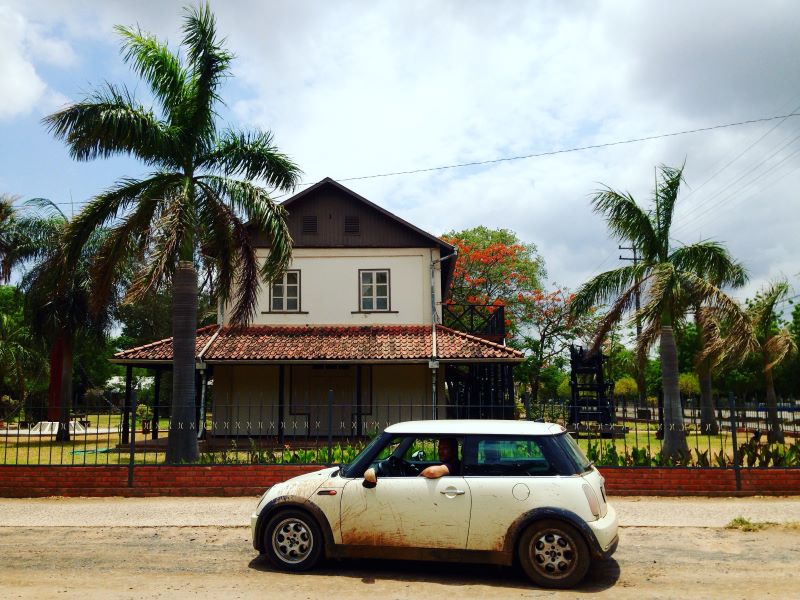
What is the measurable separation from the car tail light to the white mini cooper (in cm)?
1

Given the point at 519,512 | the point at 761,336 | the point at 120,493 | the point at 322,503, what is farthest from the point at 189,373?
the point at 761,336

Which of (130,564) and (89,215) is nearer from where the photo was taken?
(130,564)

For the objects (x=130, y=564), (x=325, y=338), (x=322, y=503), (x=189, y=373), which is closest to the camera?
(x=322, y=503)

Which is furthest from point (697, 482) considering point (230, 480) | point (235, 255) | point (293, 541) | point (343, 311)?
point (343, 311)

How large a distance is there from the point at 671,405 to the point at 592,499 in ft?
27.1

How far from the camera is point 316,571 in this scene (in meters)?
6.91

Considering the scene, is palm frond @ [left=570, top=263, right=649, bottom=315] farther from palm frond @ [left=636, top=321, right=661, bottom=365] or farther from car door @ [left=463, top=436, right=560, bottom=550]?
car door @ [left=463, top=436, right=560, bottom=550]

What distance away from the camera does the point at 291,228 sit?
22750mm

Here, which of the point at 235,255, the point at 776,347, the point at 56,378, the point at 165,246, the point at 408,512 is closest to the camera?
the point at 408,512

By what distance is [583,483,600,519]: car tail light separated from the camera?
21.0 feet

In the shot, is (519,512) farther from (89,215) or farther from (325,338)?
(325,338)

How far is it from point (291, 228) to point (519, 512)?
688 inches

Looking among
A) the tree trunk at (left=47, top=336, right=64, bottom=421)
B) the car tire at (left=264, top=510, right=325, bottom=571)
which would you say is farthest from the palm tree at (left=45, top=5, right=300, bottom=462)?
the tree trunk at (left=47, top=336, right=64, bottom=421)

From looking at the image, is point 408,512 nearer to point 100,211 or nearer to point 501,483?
point 501,483
